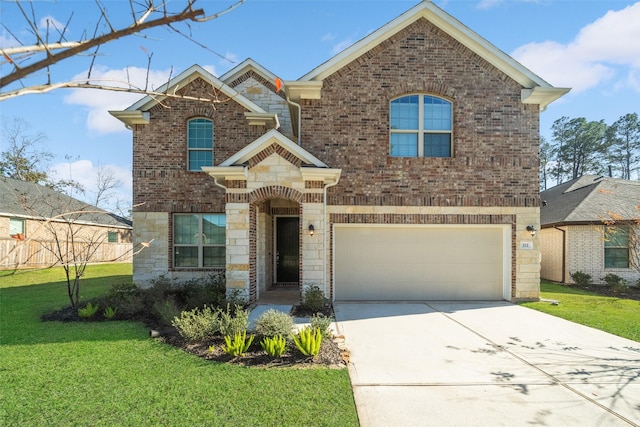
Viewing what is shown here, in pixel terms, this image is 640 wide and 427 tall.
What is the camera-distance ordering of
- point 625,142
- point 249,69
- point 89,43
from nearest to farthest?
1. point 89,43
2. point 249,69
3. point 625,142

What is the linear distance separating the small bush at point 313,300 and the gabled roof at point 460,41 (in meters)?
5.57

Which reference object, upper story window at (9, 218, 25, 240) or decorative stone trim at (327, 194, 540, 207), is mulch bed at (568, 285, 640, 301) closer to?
decorative stone trim at (327, 194, 540, 207)

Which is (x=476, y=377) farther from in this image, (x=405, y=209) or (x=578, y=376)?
(x=405, y=209)

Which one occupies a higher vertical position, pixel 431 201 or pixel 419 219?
pixel 431 201

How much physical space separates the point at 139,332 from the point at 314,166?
5082 mm

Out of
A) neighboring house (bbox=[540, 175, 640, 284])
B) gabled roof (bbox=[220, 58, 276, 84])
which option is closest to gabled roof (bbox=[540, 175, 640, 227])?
neighboring house (bbox=[540, 175, 640, 284])

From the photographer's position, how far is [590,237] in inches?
506

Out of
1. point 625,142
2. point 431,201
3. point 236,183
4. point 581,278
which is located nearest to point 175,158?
point 236,183

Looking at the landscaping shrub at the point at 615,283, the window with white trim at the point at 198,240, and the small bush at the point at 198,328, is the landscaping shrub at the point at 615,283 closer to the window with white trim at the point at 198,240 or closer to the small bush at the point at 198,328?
the small bush at the point at 198,328

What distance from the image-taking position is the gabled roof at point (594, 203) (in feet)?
42.9

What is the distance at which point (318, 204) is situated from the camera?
8344 mm

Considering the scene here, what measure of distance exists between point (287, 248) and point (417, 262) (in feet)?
14.8

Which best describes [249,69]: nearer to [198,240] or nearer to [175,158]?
[175,158]

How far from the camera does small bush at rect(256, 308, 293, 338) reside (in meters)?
5.42
